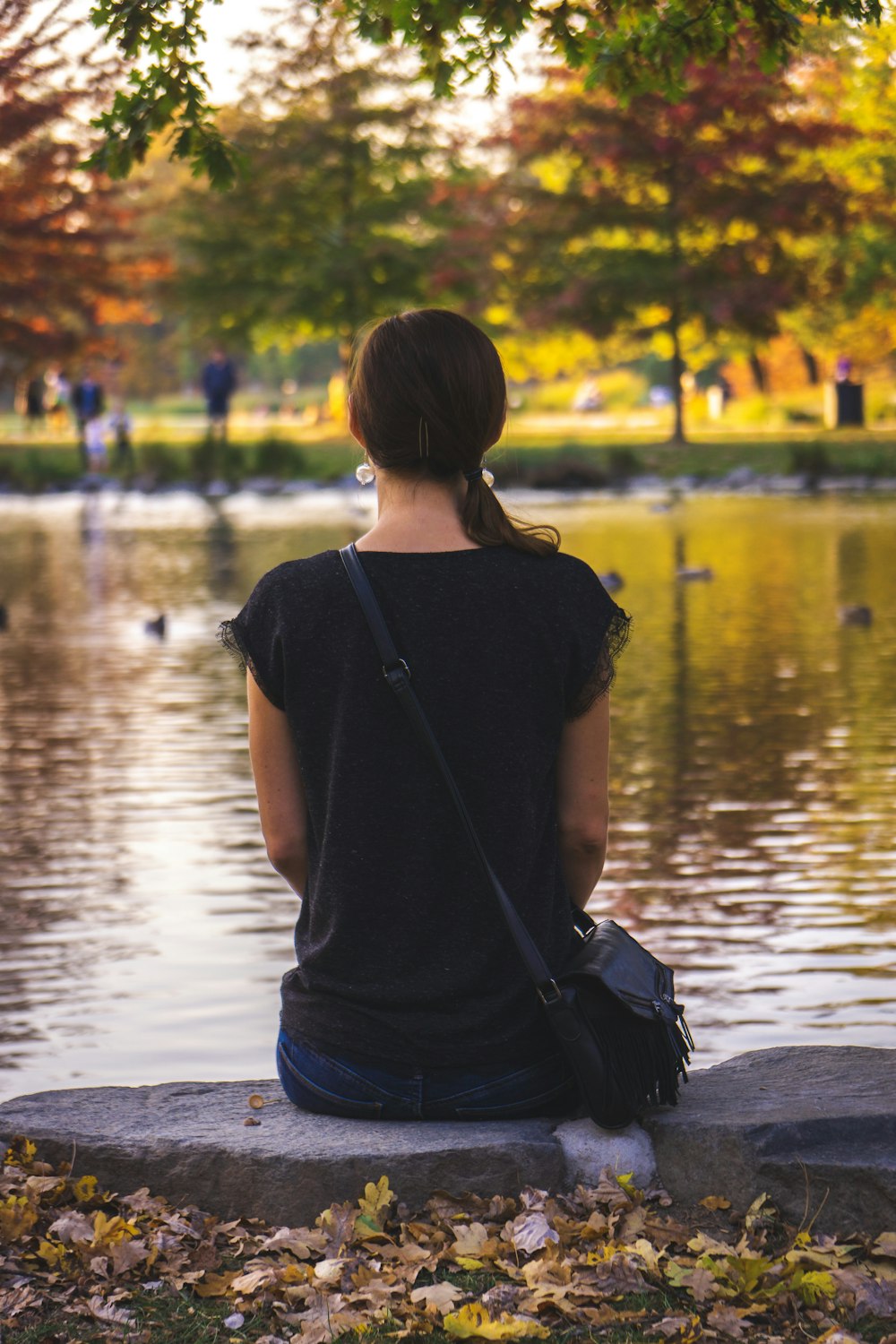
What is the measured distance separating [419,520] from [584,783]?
1.95 ft

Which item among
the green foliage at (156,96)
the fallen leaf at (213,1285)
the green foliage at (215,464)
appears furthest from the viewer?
the green foliage at (215,464)

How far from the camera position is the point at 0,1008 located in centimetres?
593

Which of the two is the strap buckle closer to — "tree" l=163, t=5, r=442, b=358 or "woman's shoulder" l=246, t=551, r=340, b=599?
"woman's shoulder" l=246, t=551, r=340, b=599

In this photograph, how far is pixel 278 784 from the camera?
3.71 meters

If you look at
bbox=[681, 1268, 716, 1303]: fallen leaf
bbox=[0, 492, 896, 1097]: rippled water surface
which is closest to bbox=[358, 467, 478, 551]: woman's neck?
bbox=[681, 1268, 716, 1303]: fallen leaf

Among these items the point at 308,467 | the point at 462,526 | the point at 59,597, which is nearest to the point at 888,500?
the point at 308,467

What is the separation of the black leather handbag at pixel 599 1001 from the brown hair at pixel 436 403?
0.71 ft

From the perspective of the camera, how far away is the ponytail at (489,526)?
3.58 metres

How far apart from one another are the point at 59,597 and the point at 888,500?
14755 mm

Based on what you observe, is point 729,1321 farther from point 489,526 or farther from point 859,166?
point 859,166

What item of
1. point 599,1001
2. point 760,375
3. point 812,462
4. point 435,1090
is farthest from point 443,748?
point 760,375

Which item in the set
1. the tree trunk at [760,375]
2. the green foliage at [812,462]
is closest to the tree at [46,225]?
the green foliage at [812,462]

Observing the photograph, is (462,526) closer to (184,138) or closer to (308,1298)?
(308,1298)

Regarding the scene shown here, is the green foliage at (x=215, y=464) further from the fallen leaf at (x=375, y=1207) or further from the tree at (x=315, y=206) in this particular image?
the fallen leaf at (x=375, y=1207)
